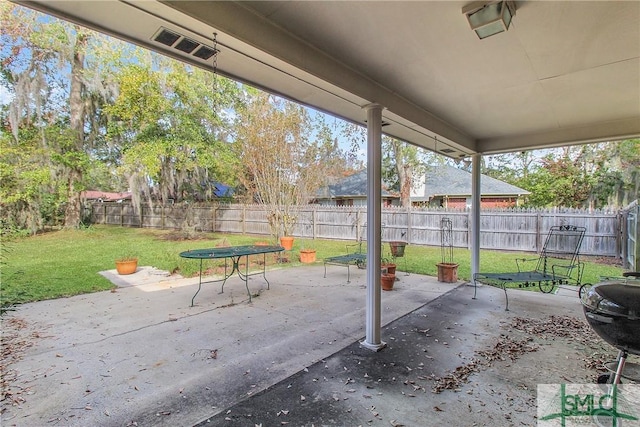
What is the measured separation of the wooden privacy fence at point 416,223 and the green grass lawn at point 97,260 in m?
0.44

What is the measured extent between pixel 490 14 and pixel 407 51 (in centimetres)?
61

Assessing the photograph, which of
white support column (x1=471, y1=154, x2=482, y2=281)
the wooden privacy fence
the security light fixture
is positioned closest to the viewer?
the security light fixture

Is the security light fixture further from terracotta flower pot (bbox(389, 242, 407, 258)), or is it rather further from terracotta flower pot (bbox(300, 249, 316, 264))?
terracotta flower pot (bbox(300, 249, 316, 264))

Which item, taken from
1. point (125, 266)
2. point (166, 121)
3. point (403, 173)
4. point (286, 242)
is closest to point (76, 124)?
point (166, 121)

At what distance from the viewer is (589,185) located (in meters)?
11.4

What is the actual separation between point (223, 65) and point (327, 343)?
257 centimetres

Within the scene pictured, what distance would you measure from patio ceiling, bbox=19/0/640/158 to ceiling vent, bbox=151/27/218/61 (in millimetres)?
39

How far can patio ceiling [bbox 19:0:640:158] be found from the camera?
1.73 meters

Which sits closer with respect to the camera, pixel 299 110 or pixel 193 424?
pixel 193 424

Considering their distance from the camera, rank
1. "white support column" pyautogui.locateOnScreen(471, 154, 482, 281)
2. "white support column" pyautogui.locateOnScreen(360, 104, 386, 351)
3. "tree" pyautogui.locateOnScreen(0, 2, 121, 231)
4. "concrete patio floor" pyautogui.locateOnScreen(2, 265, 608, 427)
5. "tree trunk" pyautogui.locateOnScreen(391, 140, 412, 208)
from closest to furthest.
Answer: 1. "concrete patio floor" pyautogui.locateOnScreen(2, 265, 608, 427)
2. "white support column" pyautogui.locateOnScreen(360, 104, 386, 351)
3. "white support column" pyautogui.locateOnScreen(471, 154, 482, 281)
4. "tree" pyautogui.locateOnScreen(0, 2, 121, 231)
5. "tree trunk" pyautogui.locateOnScreen(391, 140, 412, 208)

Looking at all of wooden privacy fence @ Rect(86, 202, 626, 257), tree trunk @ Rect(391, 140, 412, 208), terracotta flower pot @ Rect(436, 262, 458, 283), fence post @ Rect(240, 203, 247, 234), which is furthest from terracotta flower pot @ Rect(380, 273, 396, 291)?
tree trunk @ Rect(391, 140, 412, 208)

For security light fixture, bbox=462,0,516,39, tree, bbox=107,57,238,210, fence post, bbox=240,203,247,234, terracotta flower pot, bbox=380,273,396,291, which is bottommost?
terracotta flower pot, bbox=380,273,396,291

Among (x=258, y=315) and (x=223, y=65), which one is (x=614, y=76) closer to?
(x=223, y=65)

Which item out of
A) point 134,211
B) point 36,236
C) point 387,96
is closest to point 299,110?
point 387,96
